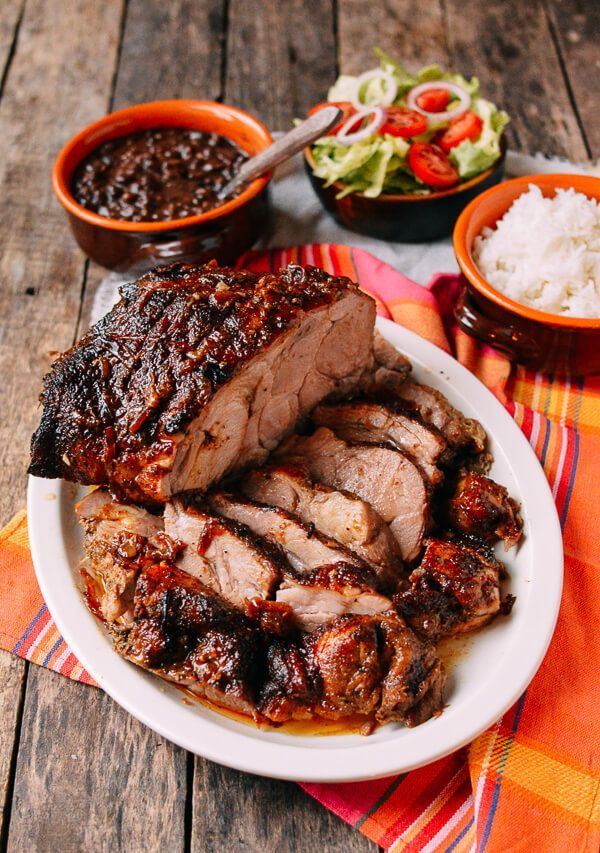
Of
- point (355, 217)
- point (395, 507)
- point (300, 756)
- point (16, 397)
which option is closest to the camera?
point (300, 756)

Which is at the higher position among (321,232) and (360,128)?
(360,128)

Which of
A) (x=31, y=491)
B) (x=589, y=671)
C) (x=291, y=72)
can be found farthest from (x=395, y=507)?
(x=291, y=72)

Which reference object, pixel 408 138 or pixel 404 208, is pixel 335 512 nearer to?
pixel 404 208

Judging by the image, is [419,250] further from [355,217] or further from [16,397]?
[16,397]

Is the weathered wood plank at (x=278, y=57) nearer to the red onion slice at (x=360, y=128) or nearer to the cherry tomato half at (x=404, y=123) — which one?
the red onion slice at (x=360, y=128)

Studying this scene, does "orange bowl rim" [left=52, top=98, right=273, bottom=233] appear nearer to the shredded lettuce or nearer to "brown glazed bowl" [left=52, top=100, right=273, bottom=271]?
"brown glazed bowl" [left=52, top=100, right=273, bottom=271]

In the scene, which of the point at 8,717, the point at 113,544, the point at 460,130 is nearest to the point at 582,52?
the point at 460,130

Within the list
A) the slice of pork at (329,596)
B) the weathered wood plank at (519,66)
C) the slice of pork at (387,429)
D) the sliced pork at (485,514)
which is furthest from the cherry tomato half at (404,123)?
the slice of pork at (329,596)
